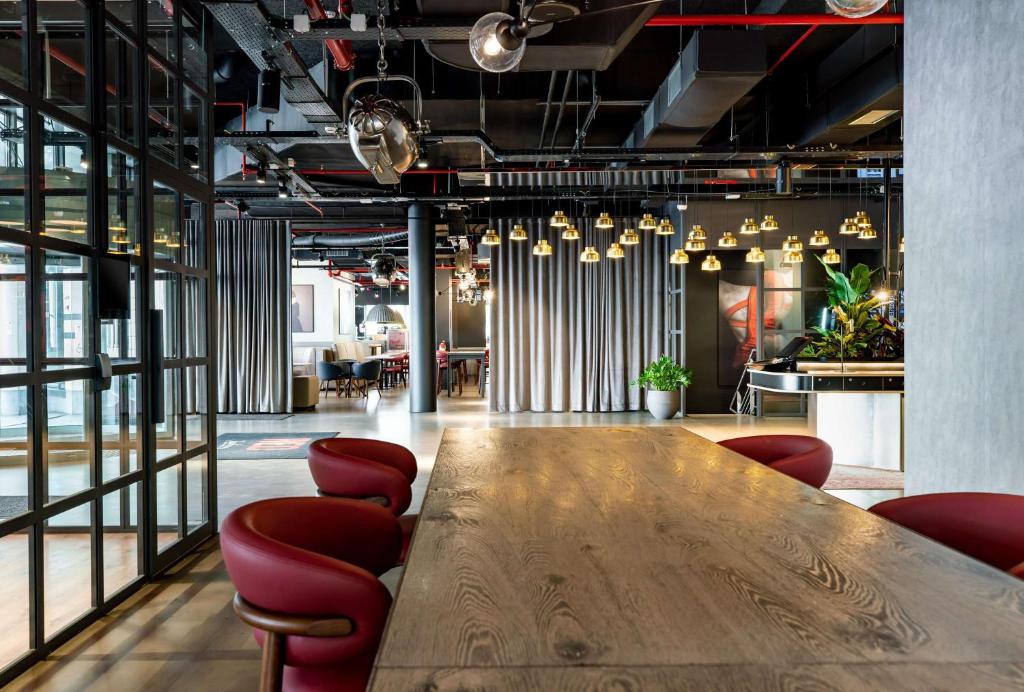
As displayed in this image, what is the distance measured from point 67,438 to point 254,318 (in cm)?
885

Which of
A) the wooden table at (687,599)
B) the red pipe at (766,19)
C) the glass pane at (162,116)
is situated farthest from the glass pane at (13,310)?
the red pipe at (766,19)

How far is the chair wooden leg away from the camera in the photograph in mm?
1533

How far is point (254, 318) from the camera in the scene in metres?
11.5

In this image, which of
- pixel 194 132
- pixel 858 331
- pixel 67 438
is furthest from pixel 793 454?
pixel 858 331

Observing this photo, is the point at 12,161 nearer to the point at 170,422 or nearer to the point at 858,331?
the point at 170,422

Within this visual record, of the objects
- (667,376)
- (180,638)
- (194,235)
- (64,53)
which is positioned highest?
(64,53)

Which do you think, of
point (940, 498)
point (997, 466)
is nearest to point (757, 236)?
point (997, 466)

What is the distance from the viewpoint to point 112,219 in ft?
10.9

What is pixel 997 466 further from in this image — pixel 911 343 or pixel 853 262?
pixel 853 262

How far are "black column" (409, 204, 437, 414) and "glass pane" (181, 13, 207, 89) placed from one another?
6737 millimetres

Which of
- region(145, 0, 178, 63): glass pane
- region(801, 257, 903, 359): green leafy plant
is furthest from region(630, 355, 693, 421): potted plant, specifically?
region(145, 0, 178, 63): glass pane

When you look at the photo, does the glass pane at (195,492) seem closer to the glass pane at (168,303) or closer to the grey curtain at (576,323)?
the glass pane at (168,303)

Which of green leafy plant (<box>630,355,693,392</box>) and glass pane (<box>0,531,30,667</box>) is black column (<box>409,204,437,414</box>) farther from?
glass pane (<box>0,531,30,667</box>)

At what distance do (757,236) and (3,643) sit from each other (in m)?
10.1
